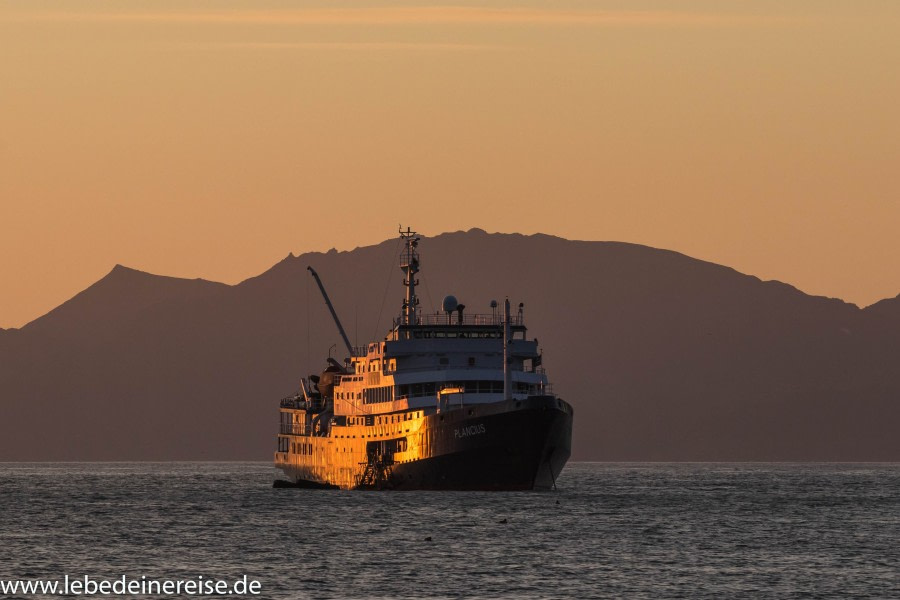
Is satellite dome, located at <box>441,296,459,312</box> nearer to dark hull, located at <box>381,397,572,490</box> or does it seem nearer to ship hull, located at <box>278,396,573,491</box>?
ship hull, located at <box>278,396,573,491</box>

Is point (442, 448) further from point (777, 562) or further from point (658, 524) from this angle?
point (777, 562)

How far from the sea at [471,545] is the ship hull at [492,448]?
4.67 feet

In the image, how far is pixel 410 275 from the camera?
451 ft

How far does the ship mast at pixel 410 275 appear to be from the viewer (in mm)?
136000

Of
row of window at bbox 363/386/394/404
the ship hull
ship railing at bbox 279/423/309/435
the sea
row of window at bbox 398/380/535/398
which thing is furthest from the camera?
ship railing at bbox 279/423/309/435

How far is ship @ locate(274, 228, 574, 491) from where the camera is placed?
112 meters

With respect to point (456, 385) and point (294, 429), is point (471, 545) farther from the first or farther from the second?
point (294, 429)

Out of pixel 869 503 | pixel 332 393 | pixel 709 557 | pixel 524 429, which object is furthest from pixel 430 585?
pixel 332 393

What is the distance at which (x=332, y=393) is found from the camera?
15138 cm

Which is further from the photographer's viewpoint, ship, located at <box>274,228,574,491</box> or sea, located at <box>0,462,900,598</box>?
ship, located at <box>274,228,574,491</box>

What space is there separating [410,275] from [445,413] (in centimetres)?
2597

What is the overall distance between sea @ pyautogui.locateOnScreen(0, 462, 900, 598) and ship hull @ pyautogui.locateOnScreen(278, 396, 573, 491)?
1.42 metres

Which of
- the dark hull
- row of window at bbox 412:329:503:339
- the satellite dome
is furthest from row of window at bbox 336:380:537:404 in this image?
the satellite dome

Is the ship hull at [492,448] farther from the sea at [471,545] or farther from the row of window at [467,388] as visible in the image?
the row of window at [467,388]
